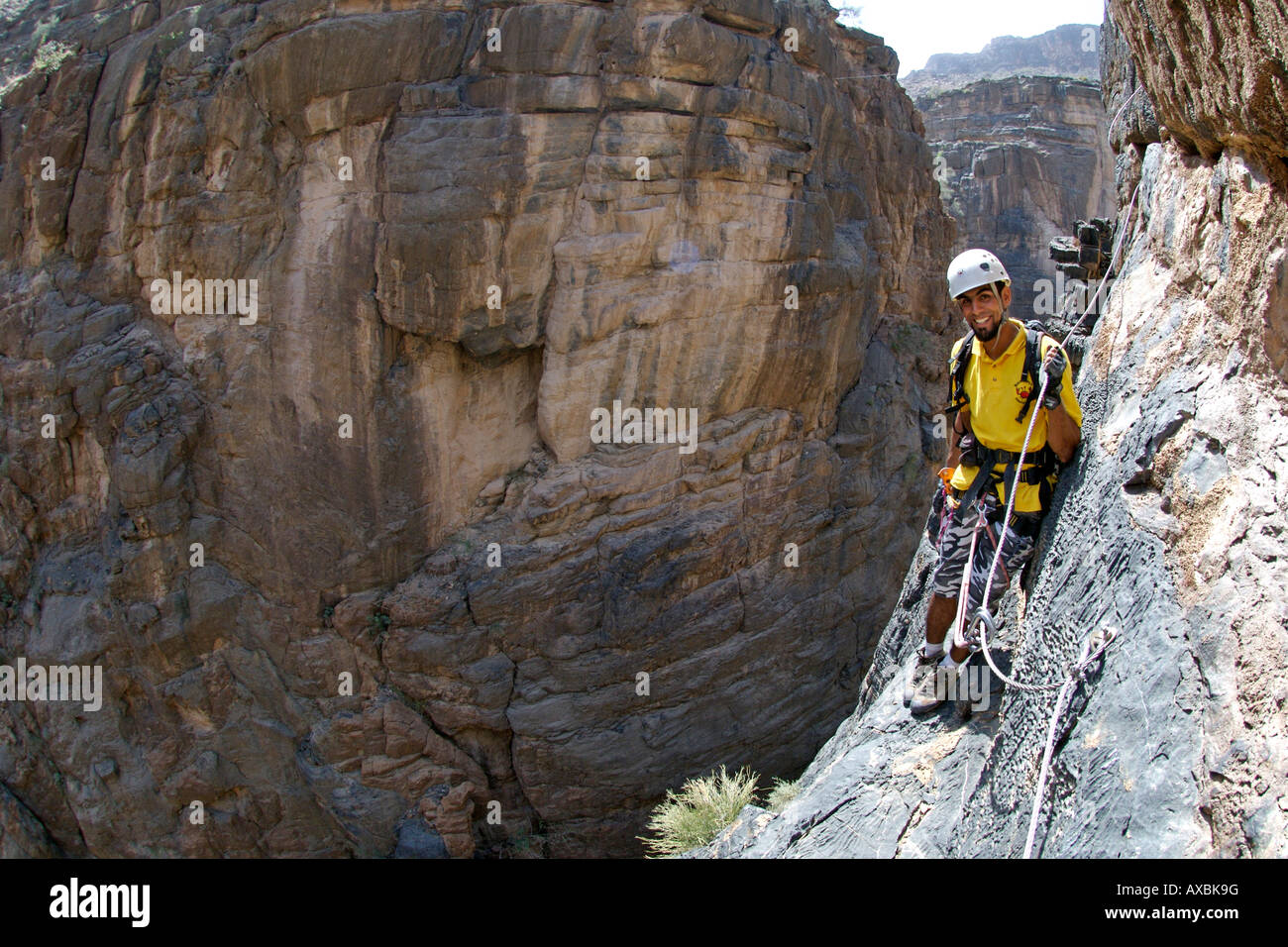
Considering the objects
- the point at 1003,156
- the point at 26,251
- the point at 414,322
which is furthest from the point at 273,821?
the point at 1003,156

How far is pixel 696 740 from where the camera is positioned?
11.6 metres

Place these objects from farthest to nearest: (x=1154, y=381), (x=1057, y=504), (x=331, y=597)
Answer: (x=331, y=597), (x=1057, y=504), (x=1154, y=381)

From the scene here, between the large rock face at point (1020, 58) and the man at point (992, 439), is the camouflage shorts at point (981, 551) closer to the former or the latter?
the man at point (992, 439)

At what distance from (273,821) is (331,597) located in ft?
9.21

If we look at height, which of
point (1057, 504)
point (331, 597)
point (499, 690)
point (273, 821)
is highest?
point (1057, 504)

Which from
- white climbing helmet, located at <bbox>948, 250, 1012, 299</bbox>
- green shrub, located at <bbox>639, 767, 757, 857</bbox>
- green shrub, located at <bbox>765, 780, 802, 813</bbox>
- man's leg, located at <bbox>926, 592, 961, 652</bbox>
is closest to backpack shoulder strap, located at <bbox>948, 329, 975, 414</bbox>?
white climbing helmet, located at <bbox>948, 250, 1012, 299</bbox>

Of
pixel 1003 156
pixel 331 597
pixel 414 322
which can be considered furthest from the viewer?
pixel 1003 156

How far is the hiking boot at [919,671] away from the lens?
4.89 metres

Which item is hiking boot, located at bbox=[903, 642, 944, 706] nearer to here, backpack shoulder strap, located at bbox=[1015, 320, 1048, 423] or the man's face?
backpack shoulder strap, located at bbox=[1015, 320, 1048, 423]

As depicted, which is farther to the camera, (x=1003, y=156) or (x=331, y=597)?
(x=1003, y=156)

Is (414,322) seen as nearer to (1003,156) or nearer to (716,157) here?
(716,157)

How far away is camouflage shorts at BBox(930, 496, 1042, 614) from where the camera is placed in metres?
4.48

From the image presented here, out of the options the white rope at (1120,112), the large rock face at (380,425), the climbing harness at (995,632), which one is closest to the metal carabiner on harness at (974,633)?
the climbing harness at (995,632)

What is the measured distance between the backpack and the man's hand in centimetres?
7
